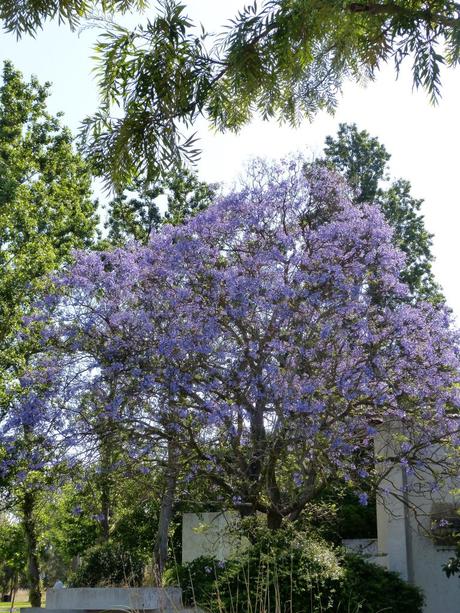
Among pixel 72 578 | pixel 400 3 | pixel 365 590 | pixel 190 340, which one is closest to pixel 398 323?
pixel 190 340

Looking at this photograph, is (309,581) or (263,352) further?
(263,352)

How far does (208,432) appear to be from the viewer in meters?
12.4

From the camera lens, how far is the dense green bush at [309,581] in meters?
9.00

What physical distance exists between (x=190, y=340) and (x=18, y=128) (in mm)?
11591

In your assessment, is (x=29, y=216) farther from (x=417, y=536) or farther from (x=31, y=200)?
(x=417, y=536)

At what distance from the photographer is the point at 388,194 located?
1083 inches

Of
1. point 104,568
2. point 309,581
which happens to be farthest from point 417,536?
point 104,568

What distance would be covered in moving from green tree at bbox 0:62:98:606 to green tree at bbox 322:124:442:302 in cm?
872

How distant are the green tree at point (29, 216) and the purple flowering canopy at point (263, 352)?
4.48 metres

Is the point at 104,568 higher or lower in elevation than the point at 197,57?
lower

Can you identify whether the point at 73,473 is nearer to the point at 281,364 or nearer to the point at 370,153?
the point at 281,364

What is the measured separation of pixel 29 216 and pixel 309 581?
13.8 metres

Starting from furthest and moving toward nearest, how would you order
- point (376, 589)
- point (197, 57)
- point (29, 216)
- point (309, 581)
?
point (29, 216)
point (376, 589)
point (309, 581)
point (197, 57)

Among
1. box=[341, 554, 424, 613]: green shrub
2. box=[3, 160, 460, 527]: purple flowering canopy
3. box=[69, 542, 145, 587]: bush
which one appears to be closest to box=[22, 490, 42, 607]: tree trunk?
box=[69, 542, 145, 587]: bush
